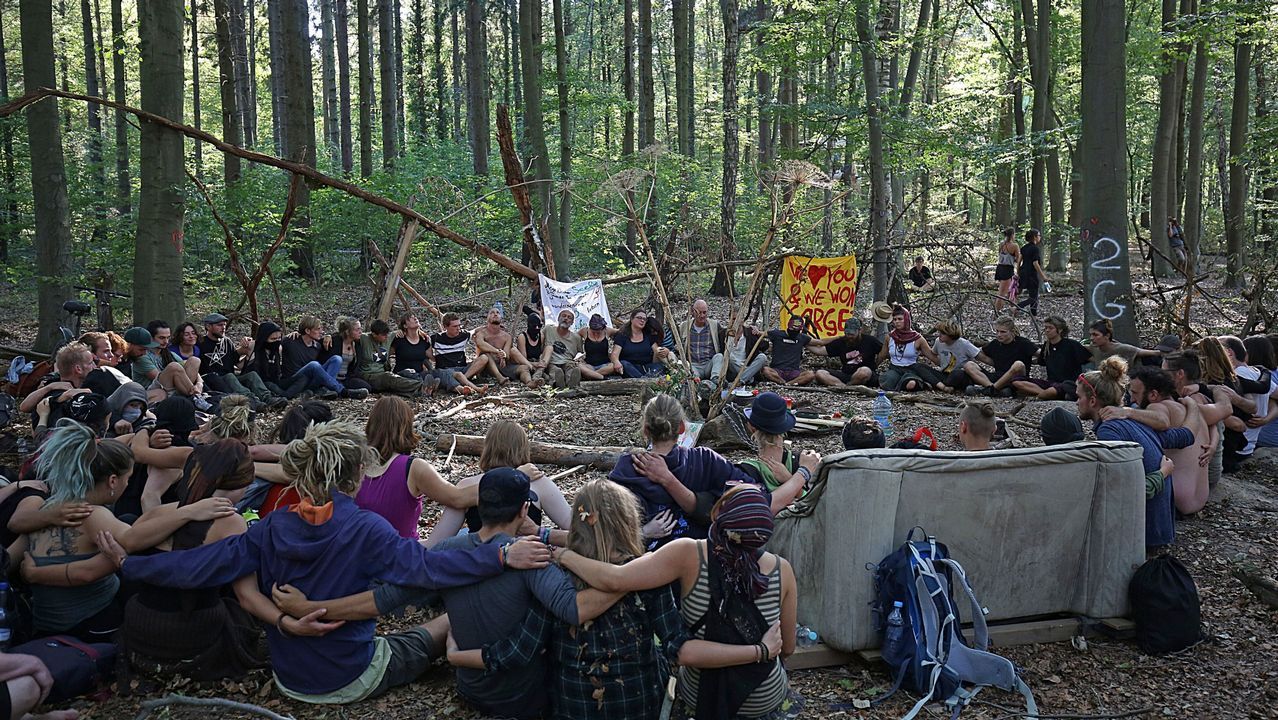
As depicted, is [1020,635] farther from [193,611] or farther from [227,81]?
[227,81]

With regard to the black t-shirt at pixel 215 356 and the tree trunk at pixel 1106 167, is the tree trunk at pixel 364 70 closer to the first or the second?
the black t-shirt at pixel 215 356

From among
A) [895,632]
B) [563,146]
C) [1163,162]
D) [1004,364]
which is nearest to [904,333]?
[1004,364]

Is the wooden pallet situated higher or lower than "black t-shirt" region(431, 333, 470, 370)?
lower

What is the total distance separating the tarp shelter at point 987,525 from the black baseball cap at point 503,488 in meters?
1.45

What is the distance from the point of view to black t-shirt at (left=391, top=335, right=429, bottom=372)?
413 inches

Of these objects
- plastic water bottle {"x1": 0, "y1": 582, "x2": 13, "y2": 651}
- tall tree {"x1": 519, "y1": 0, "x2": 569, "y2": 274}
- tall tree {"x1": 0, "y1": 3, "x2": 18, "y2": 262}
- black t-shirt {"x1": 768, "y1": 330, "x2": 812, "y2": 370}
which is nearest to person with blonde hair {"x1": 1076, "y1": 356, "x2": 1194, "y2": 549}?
black t-shirt {"x1": 768, "y1": 330, "x2": 812, "y2": 370}

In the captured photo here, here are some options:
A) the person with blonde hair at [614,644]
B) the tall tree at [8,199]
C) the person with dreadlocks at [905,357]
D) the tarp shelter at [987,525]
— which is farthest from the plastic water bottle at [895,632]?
the tall tree at [8,199]

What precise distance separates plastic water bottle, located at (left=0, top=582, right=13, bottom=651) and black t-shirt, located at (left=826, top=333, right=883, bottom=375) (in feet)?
28.7

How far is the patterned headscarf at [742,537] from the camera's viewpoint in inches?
123

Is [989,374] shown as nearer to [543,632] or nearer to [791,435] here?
[791,435]

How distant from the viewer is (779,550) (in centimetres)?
436

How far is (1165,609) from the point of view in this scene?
4.30m

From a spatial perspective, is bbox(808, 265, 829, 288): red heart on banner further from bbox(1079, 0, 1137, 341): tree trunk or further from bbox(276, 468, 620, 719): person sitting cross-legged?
bbox(276, 468, 620, 719): person sitting cross-legged

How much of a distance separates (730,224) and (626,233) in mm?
8577
